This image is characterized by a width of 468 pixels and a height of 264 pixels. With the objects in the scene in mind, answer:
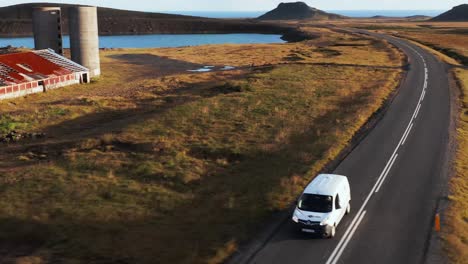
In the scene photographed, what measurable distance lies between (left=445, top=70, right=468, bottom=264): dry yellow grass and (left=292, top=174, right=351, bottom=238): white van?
529cm

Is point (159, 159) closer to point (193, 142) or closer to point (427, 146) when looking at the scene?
point (193, 142)

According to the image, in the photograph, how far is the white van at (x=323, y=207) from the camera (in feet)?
75.0

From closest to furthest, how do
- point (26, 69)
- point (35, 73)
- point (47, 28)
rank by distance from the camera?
point (35, 73) → point (26, 69) → point (47, 28)

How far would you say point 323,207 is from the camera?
23.7 m

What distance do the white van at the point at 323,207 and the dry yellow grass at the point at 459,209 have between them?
5289 mm

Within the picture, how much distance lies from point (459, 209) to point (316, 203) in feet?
28.6

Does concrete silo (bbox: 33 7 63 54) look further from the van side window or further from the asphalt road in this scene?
the van side window

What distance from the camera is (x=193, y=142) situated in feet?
134

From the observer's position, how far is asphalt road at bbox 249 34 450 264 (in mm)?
21625

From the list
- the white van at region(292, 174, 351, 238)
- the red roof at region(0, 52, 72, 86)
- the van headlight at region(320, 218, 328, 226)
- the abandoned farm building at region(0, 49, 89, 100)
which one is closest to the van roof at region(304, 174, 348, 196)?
the white van at region(292, 174, 351, 238)

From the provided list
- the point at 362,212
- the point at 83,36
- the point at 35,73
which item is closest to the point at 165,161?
the point at 362,212

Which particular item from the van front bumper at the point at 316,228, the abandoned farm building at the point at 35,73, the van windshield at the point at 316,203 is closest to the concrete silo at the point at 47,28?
the abandoned farm building at the point at 35,73

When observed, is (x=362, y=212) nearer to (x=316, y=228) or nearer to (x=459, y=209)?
(x=316, y=228)

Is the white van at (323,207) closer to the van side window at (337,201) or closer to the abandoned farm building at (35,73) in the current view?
the van side window at (337,201)
